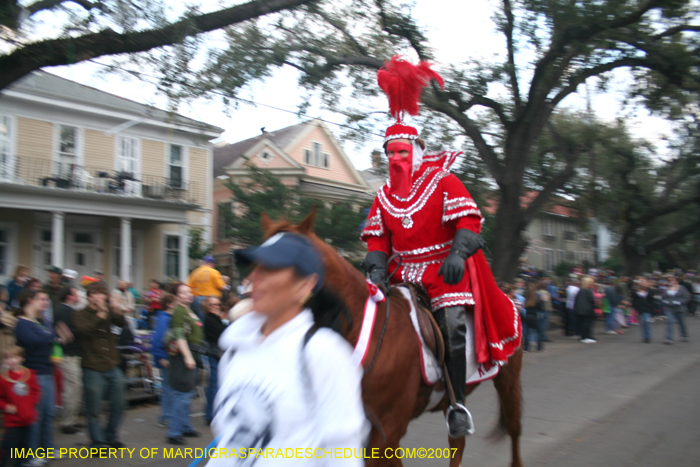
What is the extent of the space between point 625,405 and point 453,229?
5.28 metres

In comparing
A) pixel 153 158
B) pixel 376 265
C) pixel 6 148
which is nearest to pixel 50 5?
pixel 376 265

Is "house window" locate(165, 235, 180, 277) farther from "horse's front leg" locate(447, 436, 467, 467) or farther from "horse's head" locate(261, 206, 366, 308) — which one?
"horse's head" locate(261, 206, 366, 308)

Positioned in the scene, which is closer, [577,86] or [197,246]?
[577,86]

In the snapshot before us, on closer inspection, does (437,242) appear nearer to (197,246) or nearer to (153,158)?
(197,246)

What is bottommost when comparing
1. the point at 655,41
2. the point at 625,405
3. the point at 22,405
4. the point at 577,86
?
the point at 625,405

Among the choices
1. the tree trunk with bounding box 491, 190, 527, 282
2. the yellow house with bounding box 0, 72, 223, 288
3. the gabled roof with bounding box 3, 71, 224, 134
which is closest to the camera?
the tree trunk with bounding box 491, 190, 527, 282

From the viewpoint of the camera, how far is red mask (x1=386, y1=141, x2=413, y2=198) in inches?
151

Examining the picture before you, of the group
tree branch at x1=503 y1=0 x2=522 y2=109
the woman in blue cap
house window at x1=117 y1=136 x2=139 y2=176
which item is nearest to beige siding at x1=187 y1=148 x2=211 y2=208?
house window at x1=117 y1=136 x2=139 y2=176

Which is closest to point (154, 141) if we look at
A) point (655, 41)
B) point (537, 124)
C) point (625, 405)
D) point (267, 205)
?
point (267, 205)

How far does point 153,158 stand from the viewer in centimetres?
2123

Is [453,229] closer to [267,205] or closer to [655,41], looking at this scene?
[655,41]

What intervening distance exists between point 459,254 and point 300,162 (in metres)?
27.1

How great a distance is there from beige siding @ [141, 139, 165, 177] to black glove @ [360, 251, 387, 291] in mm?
18867

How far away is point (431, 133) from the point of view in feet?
48.5
